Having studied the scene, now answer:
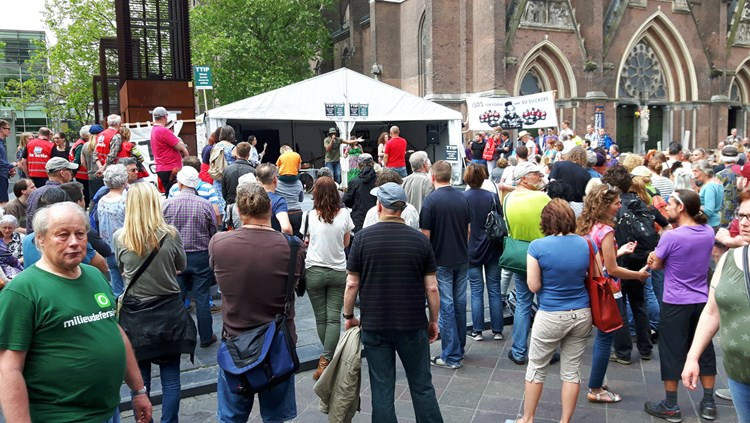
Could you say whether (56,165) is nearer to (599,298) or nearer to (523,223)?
(523,223)

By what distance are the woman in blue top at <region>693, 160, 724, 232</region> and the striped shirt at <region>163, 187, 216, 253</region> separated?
248 inches

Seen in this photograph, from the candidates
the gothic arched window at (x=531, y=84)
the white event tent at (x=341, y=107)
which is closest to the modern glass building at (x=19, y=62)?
the gothic arched window at (x=531, y=84)

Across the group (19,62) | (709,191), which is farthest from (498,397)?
(19,62)

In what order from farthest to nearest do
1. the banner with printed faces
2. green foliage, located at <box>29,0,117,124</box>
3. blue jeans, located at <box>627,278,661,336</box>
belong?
green foliage, located at <box>29,0,117,124</box> → the banner with printed faces → blue jeans, located at <box>627,278,661,336</box>

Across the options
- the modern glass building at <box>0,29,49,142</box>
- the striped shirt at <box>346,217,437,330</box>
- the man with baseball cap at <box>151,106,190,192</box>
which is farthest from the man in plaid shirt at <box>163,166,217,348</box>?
the modern glass building at <box>0,29,49,142</box>

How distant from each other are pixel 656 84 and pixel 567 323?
3127cm

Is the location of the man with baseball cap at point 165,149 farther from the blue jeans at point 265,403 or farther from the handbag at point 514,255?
the blue jeans at point 265,403

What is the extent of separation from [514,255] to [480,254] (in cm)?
59

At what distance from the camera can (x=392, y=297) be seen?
151 inches

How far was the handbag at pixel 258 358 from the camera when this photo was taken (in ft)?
11.3

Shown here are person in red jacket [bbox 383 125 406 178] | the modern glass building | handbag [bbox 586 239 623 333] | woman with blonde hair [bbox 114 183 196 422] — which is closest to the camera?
woman with blonde hair [bbox 114 183 196 422]

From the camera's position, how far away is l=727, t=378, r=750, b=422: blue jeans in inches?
115

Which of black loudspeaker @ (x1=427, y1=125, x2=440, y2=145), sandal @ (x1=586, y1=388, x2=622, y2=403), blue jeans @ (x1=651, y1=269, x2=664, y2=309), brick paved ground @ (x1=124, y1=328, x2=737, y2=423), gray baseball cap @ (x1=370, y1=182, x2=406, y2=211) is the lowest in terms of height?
brick paved ground @ (x1=124, y1=328, x2=737, y2=423)

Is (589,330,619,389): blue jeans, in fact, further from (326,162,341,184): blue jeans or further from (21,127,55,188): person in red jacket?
(326,162,341,184): blue jeans
